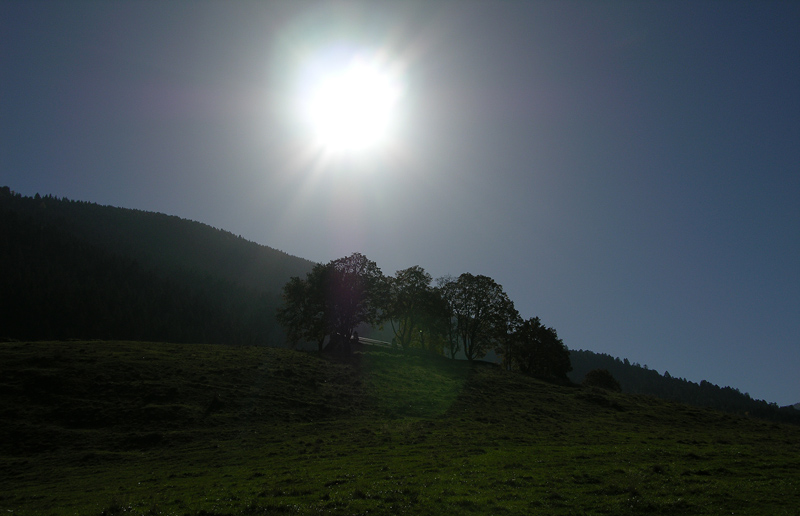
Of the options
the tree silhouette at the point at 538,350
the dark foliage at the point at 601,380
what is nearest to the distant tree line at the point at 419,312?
the tree silhouette at the point at 538,350

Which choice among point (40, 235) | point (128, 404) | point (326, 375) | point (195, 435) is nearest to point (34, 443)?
point (128, 404)

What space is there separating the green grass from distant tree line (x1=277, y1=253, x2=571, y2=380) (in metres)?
12.8

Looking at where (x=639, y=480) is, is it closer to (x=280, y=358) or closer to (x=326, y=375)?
(x=326, y=375)

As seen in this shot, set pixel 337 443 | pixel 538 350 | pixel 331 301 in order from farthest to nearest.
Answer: pixel 538 350 < pixel 331 301 < pixel 337 443

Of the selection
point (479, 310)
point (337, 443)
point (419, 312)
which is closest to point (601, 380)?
point (479, 310)

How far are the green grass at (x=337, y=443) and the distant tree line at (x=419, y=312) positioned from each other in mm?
12777

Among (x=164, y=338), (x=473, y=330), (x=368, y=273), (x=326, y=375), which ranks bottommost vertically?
(x=164, y=338)

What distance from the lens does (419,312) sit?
84.7 meters

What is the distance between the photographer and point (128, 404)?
37031 mm

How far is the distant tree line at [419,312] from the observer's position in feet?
243

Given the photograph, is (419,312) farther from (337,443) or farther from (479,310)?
(337,443)

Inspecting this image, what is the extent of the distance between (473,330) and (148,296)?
16512 centimetres

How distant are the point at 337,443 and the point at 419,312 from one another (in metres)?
54.6

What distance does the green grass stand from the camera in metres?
16.9
